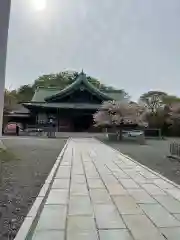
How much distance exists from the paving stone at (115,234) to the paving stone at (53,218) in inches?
20.7

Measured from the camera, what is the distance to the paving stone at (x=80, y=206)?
424cm

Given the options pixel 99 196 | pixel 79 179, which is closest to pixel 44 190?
pixel 99 196

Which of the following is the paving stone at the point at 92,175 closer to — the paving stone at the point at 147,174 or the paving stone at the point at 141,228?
the paving stone at the point at 147,174

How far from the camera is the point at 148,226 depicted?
3.69 m

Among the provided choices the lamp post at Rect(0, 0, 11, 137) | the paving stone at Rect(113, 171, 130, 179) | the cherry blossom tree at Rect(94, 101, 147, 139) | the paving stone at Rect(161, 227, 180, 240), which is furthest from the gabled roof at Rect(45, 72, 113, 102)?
the paving stone at Rect(161, 227, 180, 240)

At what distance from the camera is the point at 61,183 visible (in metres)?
6.26

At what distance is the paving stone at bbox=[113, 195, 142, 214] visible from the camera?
14.1 ft

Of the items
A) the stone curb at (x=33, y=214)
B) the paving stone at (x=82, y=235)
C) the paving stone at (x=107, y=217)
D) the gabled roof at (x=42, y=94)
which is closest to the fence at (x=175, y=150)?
the stone curb at (x=33, y=214)

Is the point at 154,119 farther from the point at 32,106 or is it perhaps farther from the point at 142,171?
the point at 142,171

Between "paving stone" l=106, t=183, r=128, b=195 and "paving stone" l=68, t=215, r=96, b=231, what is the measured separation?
1555mm

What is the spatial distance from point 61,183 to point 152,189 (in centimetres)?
193

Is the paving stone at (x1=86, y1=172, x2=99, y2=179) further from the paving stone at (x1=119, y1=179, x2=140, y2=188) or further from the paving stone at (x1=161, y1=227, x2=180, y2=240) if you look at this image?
the paving stone at (x1=161, y1=227, x2=180, y2=240)

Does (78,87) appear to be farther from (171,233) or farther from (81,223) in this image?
(171,233)

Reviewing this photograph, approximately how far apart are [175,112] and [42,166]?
27.3m
